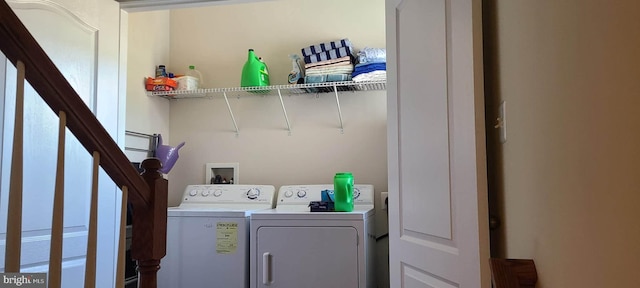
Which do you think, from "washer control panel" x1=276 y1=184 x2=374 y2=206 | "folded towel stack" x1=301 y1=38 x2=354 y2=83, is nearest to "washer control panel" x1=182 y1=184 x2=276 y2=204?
"washer control panel" x1=276 y1=184 x2=374 y2=206

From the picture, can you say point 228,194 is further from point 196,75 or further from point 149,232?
point 149,232

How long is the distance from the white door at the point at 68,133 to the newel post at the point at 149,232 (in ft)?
2.58

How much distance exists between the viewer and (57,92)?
3.01 ft

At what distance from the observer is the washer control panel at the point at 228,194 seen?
3111 mm

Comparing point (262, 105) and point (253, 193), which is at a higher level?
point (262, 105)

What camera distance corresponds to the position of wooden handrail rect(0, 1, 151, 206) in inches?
33.4

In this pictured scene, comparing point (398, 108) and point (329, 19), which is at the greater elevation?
point (329, 19)

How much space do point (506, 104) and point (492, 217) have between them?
34 centimetres

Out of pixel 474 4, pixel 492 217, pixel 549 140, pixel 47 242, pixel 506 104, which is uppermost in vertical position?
pixel 474 4

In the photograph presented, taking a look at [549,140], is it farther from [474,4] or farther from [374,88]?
[374,88]

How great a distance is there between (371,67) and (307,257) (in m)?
1.26

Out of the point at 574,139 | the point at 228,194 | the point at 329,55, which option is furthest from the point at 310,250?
the point at 574,139

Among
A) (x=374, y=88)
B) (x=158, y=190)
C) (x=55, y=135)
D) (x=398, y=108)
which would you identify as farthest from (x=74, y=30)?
(x=374, y=88)

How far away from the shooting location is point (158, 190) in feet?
3.94
